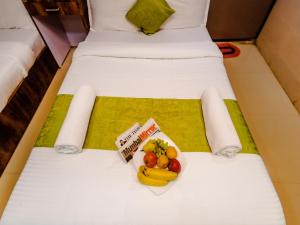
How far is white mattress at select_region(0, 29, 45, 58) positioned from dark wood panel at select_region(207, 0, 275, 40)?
6.26 feet

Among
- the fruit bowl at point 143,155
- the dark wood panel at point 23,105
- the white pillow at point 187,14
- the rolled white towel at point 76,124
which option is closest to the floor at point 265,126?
the dark wood panel at point 23,105

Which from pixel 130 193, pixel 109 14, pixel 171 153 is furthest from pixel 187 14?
pixel 130 193

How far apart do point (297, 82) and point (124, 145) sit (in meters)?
1.78

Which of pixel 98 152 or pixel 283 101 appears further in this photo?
pixel 283 101

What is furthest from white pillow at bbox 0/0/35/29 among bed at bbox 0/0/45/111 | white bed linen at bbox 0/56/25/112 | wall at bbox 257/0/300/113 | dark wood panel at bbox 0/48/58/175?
wall at bbox 257/0/300/113

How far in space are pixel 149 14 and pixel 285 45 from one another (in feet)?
4.75

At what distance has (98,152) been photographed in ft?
3.46

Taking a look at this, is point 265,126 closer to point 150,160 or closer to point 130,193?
point 150,160

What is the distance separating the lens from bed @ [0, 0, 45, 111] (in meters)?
1.51

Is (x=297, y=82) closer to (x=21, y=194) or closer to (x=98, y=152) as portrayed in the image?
(x=98, y=152)

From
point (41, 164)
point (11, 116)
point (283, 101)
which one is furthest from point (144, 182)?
point (283, 101)

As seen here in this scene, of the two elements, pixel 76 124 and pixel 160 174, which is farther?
pixel 76 124

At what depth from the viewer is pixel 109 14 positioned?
Answer: 1856 millimetres

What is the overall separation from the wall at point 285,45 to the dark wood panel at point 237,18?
0.40 ft
